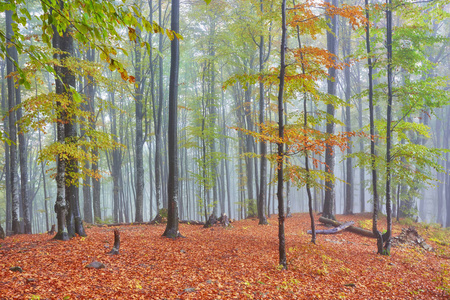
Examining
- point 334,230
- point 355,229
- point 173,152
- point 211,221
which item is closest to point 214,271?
point 173,152

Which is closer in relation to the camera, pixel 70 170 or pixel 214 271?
pixel 214 271

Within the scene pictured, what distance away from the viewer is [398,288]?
6141 mm

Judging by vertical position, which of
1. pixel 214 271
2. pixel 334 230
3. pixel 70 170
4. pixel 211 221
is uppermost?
pixel 70 170

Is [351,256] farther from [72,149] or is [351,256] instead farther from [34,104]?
[34,104]

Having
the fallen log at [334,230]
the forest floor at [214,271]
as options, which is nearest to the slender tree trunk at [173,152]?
the forest floor at [214,271]

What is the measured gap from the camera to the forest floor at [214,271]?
4609 mm

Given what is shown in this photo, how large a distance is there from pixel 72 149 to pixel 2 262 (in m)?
3.01

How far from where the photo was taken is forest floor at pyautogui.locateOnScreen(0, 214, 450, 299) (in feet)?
15.1

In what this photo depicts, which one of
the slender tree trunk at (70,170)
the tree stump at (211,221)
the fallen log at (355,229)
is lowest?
the fallen log at (355,229)

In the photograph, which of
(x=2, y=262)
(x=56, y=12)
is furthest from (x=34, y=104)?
(x=56, y=12)

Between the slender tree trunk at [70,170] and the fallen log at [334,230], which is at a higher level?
the slender tree trunk at [70,170]

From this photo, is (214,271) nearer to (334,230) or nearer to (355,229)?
(334,230)

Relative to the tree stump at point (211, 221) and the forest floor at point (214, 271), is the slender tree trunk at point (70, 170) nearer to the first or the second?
the forest floor at point (214, 271)

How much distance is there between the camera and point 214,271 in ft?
20.0
